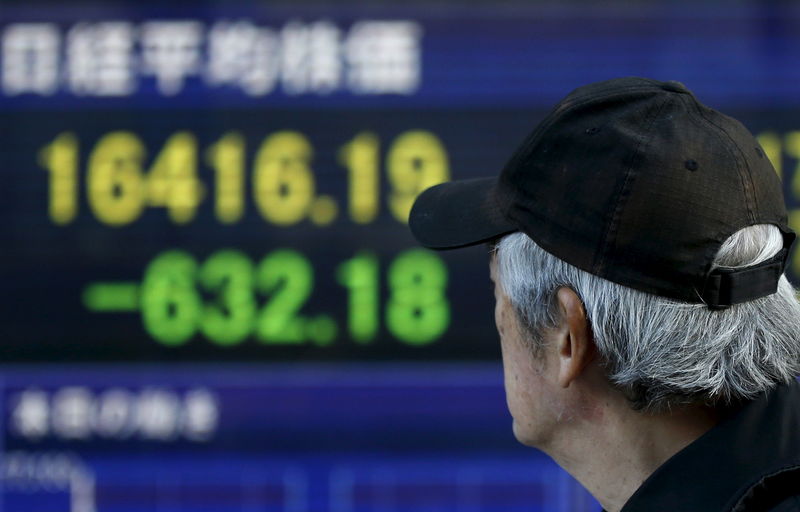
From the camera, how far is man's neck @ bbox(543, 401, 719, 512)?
99 centimetres

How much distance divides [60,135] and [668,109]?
6.08 ft

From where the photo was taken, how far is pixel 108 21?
8.02ft

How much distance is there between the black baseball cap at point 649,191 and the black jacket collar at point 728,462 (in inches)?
4.6

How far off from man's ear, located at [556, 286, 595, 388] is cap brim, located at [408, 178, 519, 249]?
92 mm

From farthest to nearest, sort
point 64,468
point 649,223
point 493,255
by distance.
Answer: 1. point 64,468
2. point 493,255
3. point 649,223

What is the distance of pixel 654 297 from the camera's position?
943 mm

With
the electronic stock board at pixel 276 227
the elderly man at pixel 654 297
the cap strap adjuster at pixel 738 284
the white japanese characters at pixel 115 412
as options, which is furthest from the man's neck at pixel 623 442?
the white japanese characters at pixel 115 412

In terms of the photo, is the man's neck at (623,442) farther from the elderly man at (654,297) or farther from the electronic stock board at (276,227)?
the electronic stock board at (276,227)

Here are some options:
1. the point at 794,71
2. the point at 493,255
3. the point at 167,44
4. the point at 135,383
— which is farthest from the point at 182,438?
the point at 794,71

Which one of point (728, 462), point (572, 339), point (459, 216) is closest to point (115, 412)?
point (459, 216)

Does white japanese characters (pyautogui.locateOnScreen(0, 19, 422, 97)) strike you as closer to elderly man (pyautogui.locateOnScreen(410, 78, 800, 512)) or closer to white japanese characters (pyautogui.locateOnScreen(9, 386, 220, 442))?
white japanese characters (pyautogui.locateOnScreen(9, 386, 220, 442))

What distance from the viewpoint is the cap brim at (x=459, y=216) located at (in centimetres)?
104

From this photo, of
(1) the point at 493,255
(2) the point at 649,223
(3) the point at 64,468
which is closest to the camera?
(2) the point at 649,223

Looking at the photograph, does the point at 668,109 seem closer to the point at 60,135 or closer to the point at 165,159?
the point at 165,159
